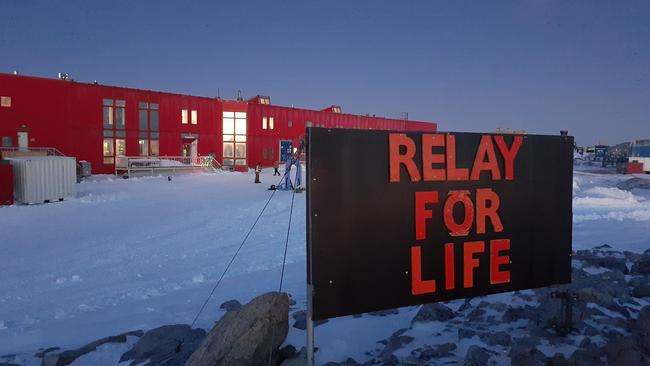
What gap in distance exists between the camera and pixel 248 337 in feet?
16.8

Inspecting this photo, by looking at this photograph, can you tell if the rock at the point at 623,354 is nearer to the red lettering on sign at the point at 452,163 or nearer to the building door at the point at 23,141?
the red lettering on sign at the point at 452,163

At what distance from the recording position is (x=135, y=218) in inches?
613

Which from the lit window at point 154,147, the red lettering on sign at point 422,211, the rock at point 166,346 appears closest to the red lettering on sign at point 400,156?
the red lettering on sign at point 422,211

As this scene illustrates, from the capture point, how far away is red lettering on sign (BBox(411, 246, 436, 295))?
416 cm

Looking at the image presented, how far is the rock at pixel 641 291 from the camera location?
271 inches

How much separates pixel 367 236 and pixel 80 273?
799 cm

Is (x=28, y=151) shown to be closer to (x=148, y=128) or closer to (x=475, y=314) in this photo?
(x=148, y=128)

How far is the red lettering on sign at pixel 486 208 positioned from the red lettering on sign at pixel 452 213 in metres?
0.09

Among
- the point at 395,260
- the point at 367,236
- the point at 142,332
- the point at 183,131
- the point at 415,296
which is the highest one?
the point at 183,131

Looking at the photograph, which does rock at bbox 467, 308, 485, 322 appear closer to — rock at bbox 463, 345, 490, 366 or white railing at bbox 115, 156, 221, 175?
rock at bbox 463, 345, 490, 366

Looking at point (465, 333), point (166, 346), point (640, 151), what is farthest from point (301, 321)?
point (640, 151)

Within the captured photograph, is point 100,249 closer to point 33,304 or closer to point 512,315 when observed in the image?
point 33,304

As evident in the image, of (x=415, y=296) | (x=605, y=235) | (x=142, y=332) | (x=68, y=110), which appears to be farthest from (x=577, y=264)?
(x=68, y=110)

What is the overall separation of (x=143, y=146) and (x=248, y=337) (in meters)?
38.0
